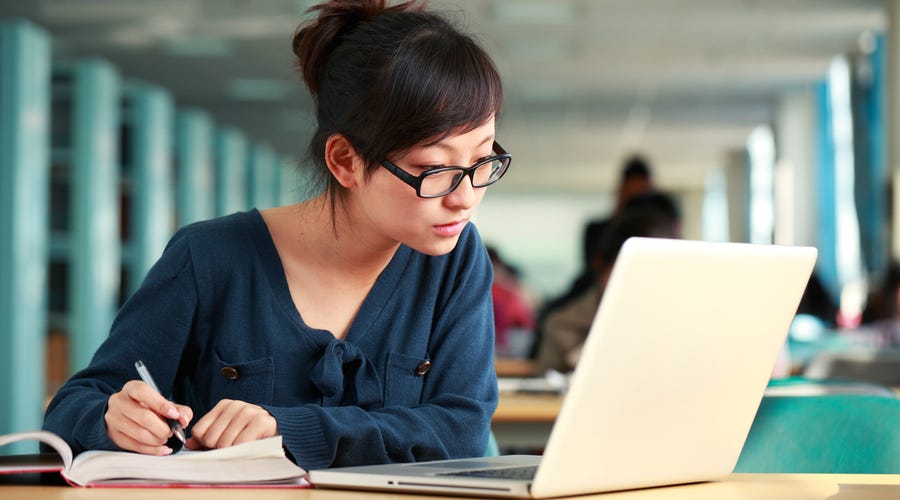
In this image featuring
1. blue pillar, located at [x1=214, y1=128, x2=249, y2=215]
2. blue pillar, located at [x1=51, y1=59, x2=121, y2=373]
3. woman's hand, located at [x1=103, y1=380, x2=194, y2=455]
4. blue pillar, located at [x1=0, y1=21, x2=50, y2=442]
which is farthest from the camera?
blue pillar, located at [x1=214, y1=128, x2=249, y2=215]

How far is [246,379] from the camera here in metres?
1.53

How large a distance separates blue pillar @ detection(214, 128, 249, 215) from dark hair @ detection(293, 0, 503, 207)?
10.6 metres

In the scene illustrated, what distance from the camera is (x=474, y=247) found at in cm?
165

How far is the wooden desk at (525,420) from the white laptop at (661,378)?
1.24 m

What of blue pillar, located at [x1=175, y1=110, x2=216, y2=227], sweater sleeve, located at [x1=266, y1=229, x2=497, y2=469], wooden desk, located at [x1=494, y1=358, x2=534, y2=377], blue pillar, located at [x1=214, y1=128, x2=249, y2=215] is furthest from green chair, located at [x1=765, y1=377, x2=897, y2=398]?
blue pillar, located at [x1=214, y1=128, x2=249, y2=215]

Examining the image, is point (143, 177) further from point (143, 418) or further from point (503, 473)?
point (503, 473)

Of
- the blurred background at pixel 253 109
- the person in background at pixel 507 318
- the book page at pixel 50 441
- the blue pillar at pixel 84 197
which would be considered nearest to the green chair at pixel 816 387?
the book page at pixel 50 441

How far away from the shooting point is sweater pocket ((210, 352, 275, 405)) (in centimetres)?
151

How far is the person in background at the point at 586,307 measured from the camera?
3.28 metres

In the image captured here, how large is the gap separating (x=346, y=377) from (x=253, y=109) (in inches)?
429

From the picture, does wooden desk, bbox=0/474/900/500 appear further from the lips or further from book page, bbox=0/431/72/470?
the lips

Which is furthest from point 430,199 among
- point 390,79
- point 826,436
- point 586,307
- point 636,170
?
point 636,170

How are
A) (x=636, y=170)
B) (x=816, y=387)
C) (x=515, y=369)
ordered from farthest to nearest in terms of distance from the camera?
1. (x=636, y=170)
2. (x=515, y=369)
3. (x=816, y=387)

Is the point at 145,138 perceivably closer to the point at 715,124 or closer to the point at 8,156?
the point at 8,156
